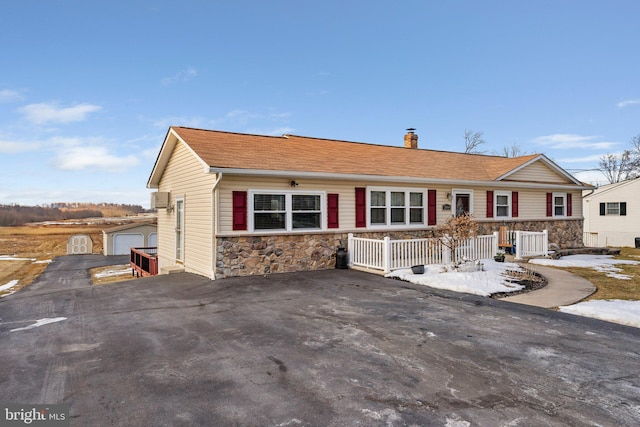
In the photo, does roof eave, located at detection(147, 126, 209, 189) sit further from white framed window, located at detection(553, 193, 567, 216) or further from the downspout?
white framed window, located at detection(553, 193, 567, 216)

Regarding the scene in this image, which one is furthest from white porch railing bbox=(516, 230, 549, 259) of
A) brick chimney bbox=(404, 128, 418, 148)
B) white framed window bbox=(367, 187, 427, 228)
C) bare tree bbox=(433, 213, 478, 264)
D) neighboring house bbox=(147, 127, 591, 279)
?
brick chimney bbox=(404, 128, 418, 148)

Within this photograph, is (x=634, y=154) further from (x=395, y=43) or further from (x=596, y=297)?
(x=596, y=297)

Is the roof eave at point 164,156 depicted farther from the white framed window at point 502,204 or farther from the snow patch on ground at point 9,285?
the white framed window at point 502,204

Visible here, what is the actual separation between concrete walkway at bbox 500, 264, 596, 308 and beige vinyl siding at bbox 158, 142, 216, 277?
786cm

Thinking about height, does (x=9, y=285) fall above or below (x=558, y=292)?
below

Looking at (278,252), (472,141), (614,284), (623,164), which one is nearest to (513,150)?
(472,141)

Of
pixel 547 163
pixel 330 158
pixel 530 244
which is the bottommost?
pixel 530 244

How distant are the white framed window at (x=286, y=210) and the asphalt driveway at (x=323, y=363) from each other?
10.8 ft

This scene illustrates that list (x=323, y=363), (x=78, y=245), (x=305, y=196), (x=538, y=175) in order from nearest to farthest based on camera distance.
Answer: (x=323, y=363) → (x=305, y=196) → (x=538, y=175) → (x=78, y=245)

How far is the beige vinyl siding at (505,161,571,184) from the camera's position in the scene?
16.0 meters

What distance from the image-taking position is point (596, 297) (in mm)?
7379

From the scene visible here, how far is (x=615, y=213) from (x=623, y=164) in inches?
859

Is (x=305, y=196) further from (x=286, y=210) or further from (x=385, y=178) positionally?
(x=385, y=178)

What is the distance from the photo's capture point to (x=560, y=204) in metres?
17.4
